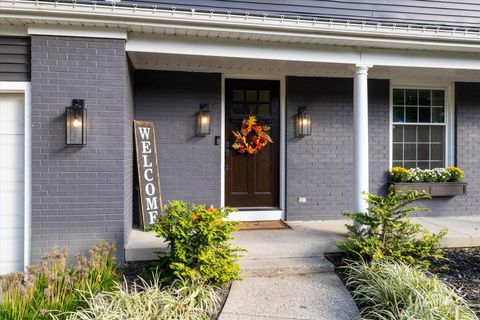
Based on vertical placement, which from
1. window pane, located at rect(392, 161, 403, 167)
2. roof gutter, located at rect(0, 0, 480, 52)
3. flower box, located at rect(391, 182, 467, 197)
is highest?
roof gutter, located at rect(0, 0, 480, 52)

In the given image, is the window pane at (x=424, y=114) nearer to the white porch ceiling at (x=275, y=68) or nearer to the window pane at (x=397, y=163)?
the white porch ceiling at (x=275, y=68)

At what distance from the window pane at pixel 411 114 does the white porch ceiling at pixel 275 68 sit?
0.52m

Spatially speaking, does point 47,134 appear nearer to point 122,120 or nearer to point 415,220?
point 122,120

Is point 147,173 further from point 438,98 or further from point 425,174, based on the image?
point 438,98

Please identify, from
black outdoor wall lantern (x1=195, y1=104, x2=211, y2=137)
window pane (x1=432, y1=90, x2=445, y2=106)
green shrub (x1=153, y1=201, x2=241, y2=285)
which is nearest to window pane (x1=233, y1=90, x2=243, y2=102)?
black outdoor wall lantern (x1=195, y1=104, x2=211, y2=137)

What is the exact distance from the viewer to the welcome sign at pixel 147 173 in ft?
15.5

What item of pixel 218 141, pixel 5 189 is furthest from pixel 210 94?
pixel 5 189

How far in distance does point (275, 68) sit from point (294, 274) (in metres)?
2.97

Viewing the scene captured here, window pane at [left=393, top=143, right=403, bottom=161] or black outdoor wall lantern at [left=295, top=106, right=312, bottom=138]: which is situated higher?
black outdoor wall lantern at [left=295, top=106, right=312, bottom=138]

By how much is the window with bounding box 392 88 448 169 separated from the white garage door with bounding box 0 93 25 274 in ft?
18.4

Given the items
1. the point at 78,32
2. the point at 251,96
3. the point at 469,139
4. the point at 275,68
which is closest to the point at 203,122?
the point at 251,96

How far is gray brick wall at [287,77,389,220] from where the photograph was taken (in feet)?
18.1

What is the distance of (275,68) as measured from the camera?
5.12m

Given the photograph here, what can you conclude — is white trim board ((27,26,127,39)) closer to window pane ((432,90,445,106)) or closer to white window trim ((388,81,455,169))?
white window trim ((388,81,455,169))
